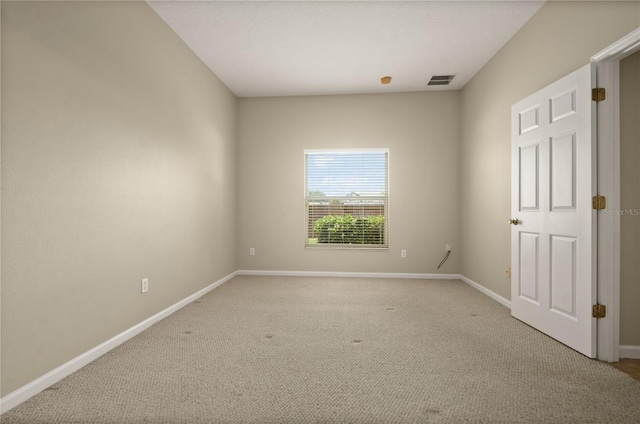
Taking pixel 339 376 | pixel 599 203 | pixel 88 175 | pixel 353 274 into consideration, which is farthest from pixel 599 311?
pixel 88 175

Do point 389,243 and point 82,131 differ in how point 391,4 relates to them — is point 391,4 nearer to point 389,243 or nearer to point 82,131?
point 82,131

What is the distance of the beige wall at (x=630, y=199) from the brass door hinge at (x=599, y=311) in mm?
171

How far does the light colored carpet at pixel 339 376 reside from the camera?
5.37ft

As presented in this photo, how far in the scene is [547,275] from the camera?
2648 millimetres

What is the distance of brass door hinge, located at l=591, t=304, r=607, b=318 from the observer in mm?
2229

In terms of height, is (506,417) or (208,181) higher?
(208,181)

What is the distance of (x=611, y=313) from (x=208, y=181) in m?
4.20

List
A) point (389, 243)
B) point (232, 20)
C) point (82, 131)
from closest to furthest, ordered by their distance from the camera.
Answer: point (82, 131) < point (232, 20) < point (389, 243)

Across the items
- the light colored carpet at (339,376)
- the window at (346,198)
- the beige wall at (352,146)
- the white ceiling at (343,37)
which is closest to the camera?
the light colored carpet at (339,376)

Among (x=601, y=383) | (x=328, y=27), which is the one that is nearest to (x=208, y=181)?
(x=328, y=27)

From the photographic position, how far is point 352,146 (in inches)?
199

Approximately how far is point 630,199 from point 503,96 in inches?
73.3

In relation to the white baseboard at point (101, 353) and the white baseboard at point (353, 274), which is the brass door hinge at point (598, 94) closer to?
the white baseboard at point (101, 353)

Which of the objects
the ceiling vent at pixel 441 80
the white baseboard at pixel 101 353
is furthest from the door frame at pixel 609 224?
the ceiling vent at pixel 441 80
